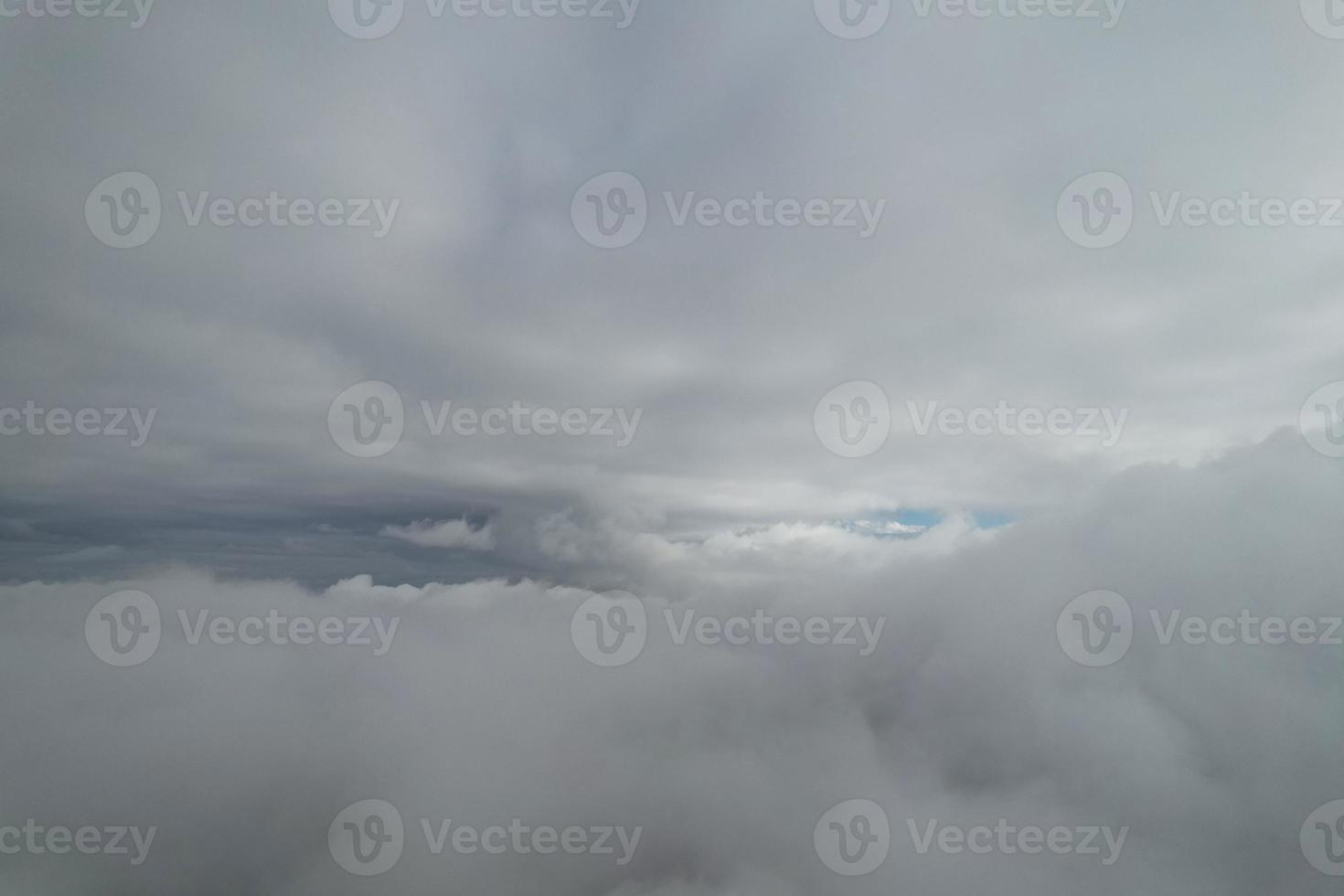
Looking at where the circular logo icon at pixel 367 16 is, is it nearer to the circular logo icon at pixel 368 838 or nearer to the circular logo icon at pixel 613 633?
the circular logo icon at pixel 613 633

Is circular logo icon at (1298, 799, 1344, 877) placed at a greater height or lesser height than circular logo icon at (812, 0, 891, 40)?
lesser

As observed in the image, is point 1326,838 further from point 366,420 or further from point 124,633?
point 124,633

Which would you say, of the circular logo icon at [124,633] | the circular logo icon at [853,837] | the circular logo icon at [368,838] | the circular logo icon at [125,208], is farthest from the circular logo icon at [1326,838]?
the circular logo icon at [125,208]

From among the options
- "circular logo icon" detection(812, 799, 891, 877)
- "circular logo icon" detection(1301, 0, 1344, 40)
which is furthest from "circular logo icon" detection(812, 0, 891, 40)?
"circular logo icon" detection(812, 799, 891, 877)

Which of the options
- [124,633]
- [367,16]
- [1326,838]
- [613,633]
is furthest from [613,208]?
[1326,838]

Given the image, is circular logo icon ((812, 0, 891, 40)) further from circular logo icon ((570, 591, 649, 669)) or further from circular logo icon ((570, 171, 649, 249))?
circular logo icon ((570, 591, 649, 669))
